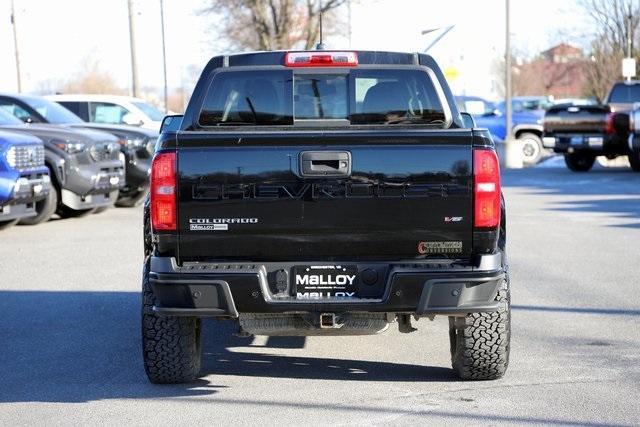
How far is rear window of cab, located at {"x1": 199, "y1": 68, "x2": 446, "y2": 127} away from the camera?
651cm

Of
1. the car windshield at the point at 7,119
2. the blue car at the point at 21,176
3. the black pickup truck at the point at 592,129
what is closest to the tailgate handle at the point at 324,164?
the blue car at the point at 21,176

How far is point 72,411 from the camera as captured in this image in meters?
5.98

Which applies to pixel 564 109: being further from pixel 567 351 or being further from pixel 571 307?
pixel 567 351

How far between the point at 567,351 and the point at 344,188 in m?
2.38

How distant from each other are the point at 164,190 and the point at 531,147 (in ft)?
87.0

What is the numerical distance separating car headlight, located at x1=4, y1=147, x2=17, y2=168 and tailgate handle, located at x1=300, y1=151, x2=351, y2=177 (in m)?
8.44

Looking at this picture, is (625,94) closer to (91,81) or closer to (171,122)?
(171,122)

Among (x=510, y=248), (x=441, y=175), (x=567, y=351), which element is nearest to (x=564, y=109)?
(x=510, y=248)

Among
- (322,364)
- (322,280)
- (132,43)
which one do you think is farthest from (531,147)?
(322,280)

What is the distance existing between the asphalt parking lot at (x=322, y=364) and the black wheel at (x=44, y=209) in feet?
11.2

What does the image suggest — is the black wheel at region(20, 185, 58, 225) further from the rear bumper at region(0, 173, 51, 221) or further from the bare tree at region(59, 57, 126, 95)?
the bare tree at region(59, 57, 126, 95)

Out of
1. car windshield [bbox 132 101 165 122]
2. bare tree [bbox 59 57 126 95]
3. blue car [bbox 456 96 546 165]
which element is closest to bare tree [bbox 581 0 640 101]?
blue car [bbox 456 96 546 165]

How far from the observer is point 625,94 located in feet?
83.1

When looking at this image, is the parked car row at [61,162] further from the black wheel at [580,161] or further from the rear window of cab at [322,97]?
the black wheel at [580,161]
